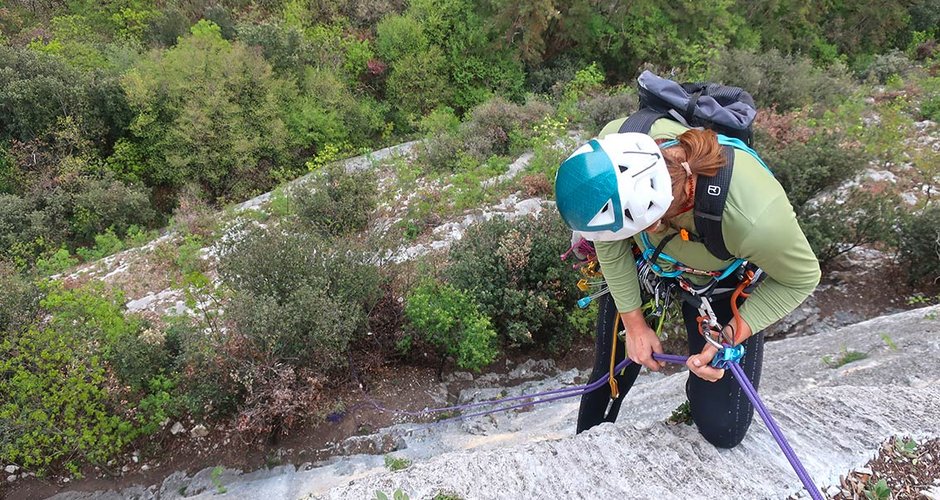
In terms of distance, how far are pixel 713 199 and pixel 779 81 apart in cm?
1133

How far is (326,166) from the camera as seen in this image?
9.41m

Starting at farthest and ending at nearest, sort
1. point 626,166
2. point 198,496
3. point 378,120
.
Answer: point 378,120 < point 198,496 < point 626,166

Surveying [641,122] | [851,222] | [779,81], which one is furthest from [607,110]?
[641,122]

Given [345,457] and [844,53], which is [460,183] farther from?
[844,53]

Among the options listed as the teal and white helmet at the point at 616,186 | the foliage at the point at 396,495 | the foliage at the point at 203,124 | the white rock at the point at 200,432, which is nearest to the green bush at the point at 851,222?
the teal and white helmet at the point at 616,186

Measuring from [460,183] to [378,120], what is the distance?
9.71 m

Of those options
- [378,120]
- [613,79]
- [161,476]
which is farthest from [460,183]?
[613,79]

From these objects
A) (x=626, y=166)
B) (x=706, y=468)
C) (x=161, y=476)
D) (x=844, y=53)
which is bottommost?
(x=844, y=53)

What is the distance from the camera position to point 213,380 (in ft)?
14.8

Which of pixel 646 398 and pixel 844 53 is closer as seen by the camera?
pixel 646 398

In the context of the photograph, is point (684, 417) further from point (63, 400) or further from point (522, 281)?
point (63, 400)

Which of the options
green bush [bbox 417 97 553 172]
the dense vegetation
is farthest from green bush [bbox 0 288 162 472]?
green bush [bbox 417 97 553 172]

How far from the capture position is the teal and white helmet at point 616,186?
203 centimetres

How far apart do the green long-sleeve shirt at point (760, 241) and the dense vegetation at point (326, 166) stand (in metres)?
2.71
